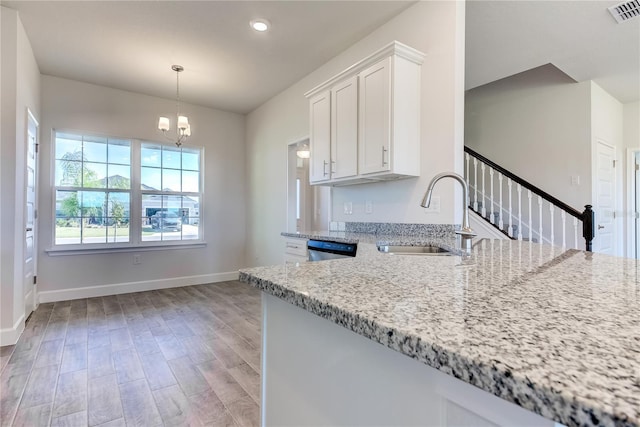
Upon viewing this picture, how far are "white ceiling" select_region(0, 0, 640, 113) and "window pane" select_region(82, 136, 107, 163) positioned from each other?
739 millimetres

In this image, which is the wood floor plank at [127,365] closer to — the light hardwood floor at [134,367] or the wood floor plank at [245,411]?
the light hardwood floor at [134,367]

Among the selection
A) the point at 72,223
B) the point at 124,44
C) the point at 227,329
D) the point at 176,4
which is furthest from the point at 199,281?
the point at 176,4

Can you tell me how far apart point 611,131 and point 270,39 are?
15.6 ft

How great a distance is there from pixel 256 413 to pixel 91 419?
2.76 feet

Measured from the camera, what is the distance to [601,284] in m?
0.73

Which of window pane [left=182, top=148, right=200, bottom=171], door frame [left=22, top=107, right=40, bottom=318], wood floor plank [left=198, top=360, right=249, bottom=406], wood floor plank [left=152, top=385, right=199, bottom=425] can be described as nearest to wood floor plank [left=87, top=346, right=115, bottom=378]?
wood floor plank [left=152, top=385, right=199, bottom=425]

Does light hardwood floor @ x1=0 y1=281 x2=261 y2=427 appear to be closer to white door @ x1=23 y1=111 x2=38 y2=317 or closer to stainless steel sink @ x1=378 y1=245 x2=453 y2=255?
white door @ x1=23 y1=111 x2=38 y2=317

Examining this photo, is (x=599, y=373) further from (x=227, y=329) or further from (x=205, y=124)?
(x=205, y=124)

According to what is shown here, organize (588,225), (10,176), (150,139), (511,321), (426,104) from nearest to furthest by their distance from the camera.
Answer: (511,321)
(426,104)
(10,176)
(588,225)
(150,139)

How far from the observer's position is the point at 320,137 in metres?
3.17

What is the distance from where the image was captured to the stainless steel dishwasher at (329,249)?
229 cm

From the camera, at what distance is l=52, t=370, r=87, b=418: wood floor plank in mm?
Answer: 1710

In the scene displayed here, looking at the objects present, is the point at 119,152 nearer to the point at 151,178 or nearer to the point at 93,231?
the point at 151,178

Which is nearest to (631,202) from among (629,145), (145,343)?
(629,145)
